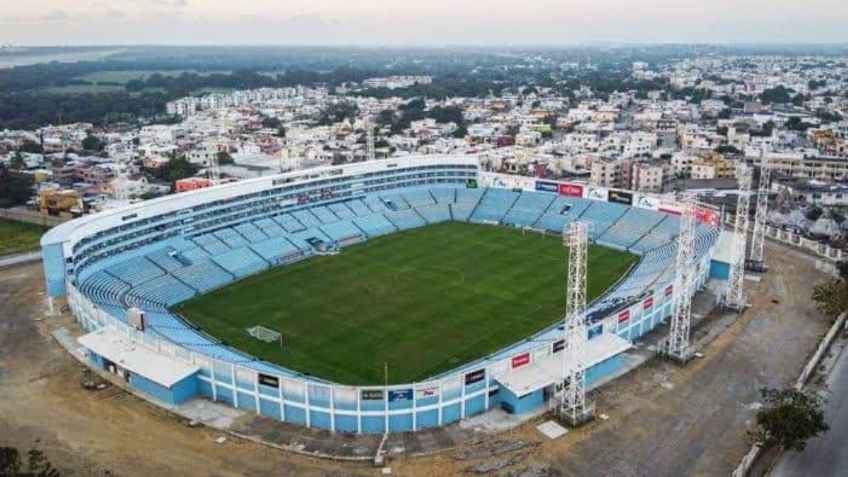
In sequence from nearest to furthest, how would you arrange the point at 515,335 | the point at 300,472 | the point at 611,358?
the point at 300,472 < the point at 611,358 < the point at 515,335

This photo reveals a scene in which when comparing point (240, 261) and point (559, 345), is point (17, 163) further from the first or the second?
point (559, 345)

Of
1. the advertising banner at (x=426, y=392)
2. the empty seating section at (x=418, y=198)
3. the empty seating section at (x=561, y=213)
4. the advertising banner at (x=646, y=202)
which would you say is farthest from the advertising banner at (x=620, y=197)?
the advertising banner at (x=426, y=392)

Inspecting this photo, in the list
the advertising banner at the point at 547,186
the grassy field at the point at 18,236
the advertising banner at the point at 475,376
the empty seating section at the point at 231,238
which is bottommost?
the grassy field at the point at 18,236

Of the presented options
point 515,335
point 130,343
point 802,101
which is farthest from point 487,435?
point 802,101

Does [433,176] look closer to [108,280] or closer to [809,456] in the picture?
[108,280]

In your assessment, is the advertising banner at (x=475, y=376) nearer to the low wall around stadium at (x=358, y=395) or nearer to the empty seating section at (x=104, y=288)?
the low wall around stadium at (x=358, y=395)

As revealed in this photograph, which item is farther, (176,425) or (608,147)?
(608,147)
